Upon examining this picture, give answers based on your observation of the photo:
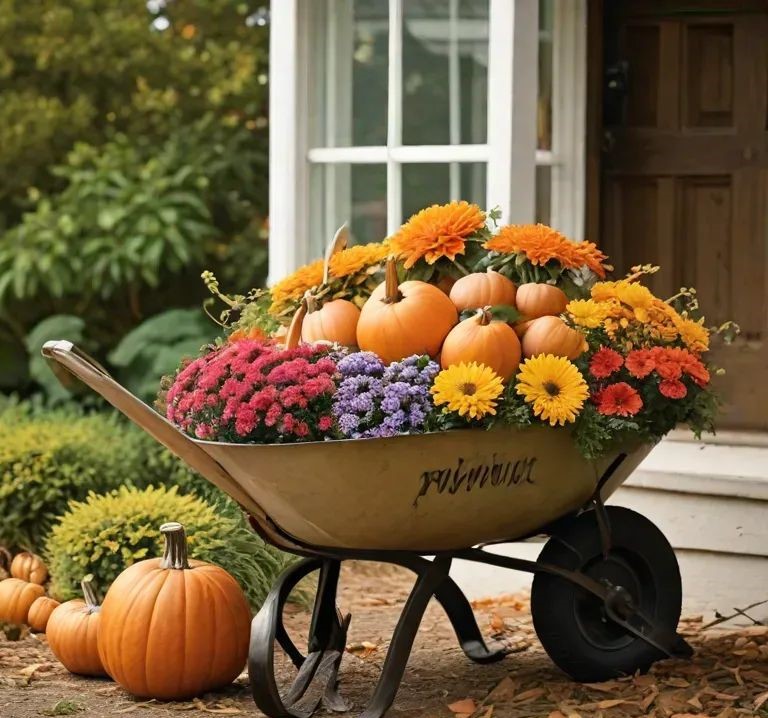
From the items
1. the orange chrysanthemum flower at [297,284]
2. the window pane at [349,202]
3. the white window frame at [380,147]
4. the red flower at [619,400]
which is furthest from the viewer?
the window pane at [349,202]

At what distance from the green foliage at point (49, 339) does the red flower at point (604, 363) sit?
3.89 metres

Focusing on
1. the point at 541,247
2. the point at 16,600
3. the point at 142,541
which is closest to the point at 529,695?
the point at 541,247

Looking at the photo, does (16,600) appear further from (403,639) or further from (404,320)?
(404,320)

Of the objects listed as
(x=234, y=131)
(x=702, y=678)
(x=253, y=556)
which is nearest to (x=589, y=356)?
(x=702, y=678)

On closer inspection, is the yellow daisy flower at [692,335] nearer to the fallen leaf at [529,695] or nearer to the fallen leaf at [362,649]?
the fallen leaf at [529,695]

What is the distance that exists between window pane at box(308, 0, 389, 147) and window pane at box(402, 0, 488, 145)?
0.38 feet

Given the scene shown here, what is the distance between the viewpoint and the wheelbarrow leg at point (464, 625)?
366cm

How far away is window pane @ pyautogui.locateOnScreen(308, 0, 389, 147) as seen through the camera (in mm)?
4805

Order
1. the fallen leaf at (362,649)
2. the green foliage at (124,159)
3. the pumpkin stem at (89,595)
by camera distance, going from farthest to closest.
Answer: the green foliage at (124,159)
the fallen leaf at (362,649)
the pumpkin stem at (89,595)

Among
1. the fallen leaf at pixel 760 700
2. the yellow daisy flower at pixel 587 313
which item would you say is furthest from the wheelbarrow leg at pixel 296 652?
the fallen leaf at pixel 760 700

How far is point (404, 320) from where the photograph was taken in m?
3.13

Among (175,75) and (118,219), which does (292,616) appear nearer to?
(118,219)

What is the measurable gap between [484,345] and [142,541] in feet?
5.05

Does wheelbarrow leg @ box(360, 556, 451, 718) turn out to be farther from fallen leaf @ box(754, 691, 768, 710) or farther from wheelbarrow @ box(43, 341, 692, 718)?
fallen leaf @ box(754, 691, 768, 710)
